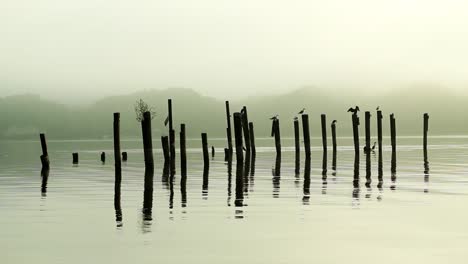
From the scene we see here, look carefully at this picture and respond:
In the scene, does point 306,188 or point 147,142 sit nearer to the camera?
point 306,188

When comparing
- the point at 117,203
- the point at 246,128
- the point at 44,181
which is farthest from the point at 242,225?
the point at 246,128

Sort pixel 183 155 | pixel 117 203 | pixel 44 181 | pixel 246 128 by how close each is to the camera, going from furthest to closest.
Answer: pixel 246 128 < pixel 183 155 < pixel 44 181 < pixel 117 203

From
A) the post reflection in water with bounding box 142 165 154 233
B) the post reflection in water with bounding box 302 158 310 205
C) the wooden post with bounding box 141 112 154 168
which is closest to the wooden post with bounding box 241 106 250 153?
the post reflection in water with bounding box 302 158 310 205

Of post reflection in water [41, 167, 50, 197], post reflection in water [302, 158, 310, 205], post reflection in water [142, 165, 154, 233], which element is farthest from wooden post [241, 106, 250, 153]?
post reflection in water [142, 165, 154, 233]

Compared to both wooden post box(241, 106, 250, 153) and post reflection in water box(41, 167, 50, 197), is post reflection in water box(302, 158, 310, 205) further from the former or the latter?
post reflection in water box(41, 167, 50, 197)

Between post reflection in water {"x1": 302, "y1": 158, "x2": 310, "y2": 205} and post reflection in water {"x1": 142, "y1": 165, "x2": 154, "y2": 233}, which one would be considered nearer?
post reflection in water {"x1": 142, "y1": 165, "x2": 154, "y2": 233}

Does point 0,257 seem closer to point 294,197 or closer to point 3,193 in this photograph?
point 294,197

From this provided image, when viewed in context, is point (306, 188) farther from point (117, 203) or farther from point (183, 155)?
point (183, 155)

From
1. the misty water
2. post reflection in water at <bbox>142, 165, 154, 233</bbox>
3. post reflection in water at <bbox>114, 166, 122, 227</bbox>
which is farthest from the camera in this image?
post reflection in water at <bbox>114, 166, 122, 227</bbox>

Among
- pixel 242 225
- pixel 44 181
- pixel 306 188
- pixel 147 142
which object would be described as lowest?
pixel 44 181

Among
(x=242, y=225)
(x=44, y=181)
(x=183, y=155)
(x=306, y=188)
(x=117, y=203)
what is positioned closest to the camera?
(x=242, y=225)

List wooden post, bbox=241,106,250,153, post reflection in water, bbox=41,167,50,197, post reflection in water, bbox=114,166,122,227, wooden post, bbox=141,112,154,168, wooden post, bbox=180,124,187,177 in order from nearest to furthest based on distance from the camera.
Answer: post reflection in water, bbox=114,166,122,227, post reflection in water, bbox=41,167,50,197, wooden post, bbox=141,112,154,168, wooden post, bbox=180,124,187,177, wooden post, bbox=241,106,250,153

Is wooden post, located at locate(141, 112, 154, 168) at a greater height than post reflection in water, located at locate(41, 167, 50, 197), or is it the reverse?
wooden post, located at locate(141, 112, 154, 168)

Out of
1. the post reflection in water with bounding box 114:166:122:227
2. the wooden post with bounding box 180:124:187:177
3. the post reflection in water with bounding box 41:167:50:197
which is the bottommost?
the post reflection in water with bounding box 41:167:50:197
